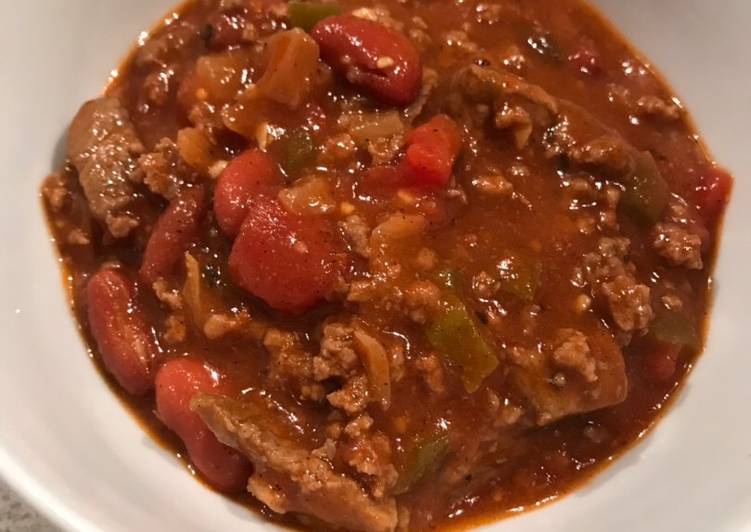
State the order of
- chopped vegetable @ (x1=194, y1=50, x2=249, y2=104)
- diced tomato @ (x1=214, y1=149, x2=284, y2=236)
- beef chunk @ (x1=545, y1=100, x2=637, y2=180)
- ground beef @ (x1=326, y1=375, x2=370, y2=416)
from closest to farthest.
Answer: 1. ground beef @ (x1=326, y1=375, x2=370, y2=416)
2. diced tomato @ (x1=214, y1=149, x2=284, y2=236)
3. beef chunk @ (x1=545, y1=100, x2=637, y2=180)
4. chopped vegetable @ (x1=194, y1=50, x2=249, y2=104)

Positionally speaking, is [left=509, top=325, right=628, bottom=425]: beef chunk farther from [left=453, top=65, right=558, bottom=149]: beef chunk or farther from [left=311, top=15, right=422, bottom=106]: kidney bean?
[left=311, top=15, right=422, bottom=106]: kidney bean

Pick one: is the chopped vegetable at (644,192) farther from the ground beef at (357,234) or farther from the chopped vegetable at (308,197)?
the chopped vegetable at (308,197)

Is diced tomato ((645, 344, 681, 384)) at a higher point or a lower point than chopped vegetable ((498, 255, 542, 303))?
lower

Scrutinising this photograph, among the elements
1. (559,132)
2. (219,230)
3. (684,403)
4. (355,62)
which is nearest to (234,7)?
(355,62)

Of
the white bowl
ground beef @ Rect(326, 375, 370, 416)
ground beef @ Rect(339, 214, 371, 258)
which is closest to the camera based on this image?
the white bowl

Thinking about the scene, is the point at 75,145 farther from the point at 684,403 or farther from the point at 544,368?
the point at 684,403

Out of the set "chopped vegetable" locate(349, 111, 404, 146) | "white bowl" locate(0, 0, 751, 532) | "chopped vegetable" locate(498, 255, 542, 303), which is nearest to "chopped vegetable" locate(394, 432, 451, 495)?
"white bowl" locate(0, 0, 751, 532)

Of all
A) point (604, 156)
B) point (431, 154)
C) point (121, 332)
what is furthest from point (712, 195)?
point (121, 332)
